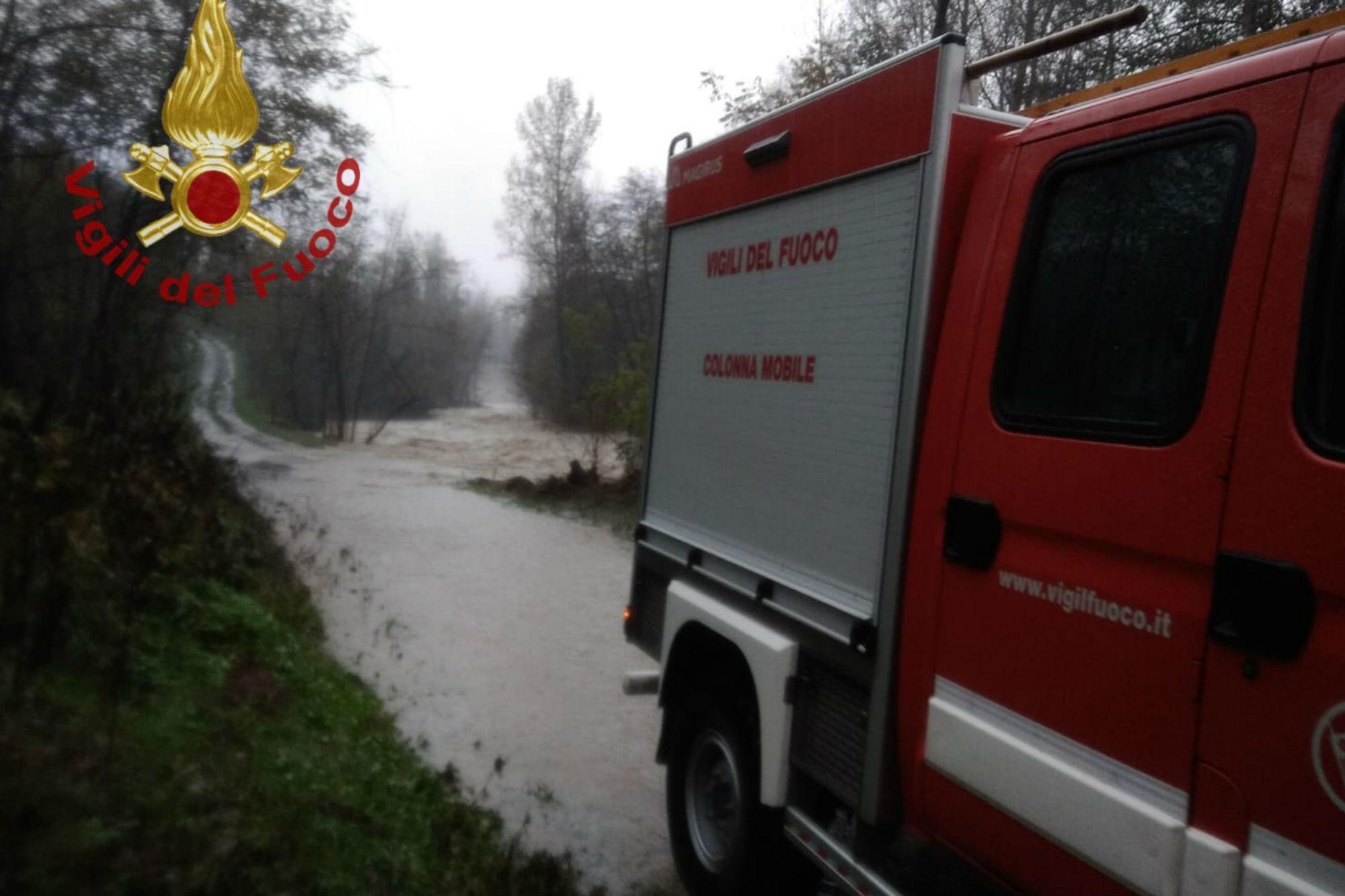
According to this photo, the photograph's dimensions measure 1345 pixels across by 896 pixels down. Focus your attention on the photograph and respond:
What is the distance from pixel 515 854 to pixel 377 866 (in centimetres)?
76

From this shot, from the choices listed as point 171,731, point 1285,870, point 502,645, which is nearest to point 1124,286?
point 1285,870

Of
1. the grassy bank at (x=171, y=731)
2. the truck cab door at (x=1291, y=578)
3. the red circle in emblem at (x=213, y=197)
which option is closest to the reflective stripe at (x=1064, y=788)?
the truck cab door at (x=1291, y=578)

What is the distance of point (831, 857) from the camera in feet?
11.8

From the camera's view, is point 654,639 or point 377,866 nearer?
point 377,866

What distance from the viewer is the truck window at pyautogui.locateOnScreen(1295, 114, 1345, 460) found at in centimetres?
220

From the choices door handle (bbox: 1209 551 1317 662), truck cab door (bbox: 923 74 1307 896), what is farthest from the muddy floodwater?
door handle (bbox: 1209 551 1317 662)

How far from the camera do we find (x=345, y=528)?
1545cm

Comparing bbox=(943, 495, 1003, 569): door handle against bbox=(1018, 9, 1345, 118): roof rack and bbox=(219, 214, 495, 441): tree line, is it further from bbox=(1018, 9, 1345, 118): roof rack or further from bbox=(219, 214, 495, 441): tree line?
bbox=(219, 214, 495, 441): tree line

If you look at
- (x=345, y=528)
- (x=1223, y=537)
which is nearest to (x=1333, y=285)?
(x=1223, y=537)

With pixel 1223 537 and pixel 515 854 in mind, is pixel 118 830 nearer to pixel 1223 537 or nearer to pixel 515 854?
pixel 515 854

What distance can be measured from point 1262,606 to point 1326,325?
54 centimetres

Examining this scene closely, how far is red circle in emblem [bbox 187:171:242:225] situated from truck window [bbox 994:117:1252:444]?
957 cm

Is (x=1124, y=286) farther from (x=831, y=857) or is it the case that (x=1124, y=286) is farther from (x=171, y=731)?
(x=171, y=731)

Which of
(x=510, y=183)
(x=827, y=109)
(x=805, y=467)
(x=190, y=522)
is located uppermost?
(x=510, y=183)
